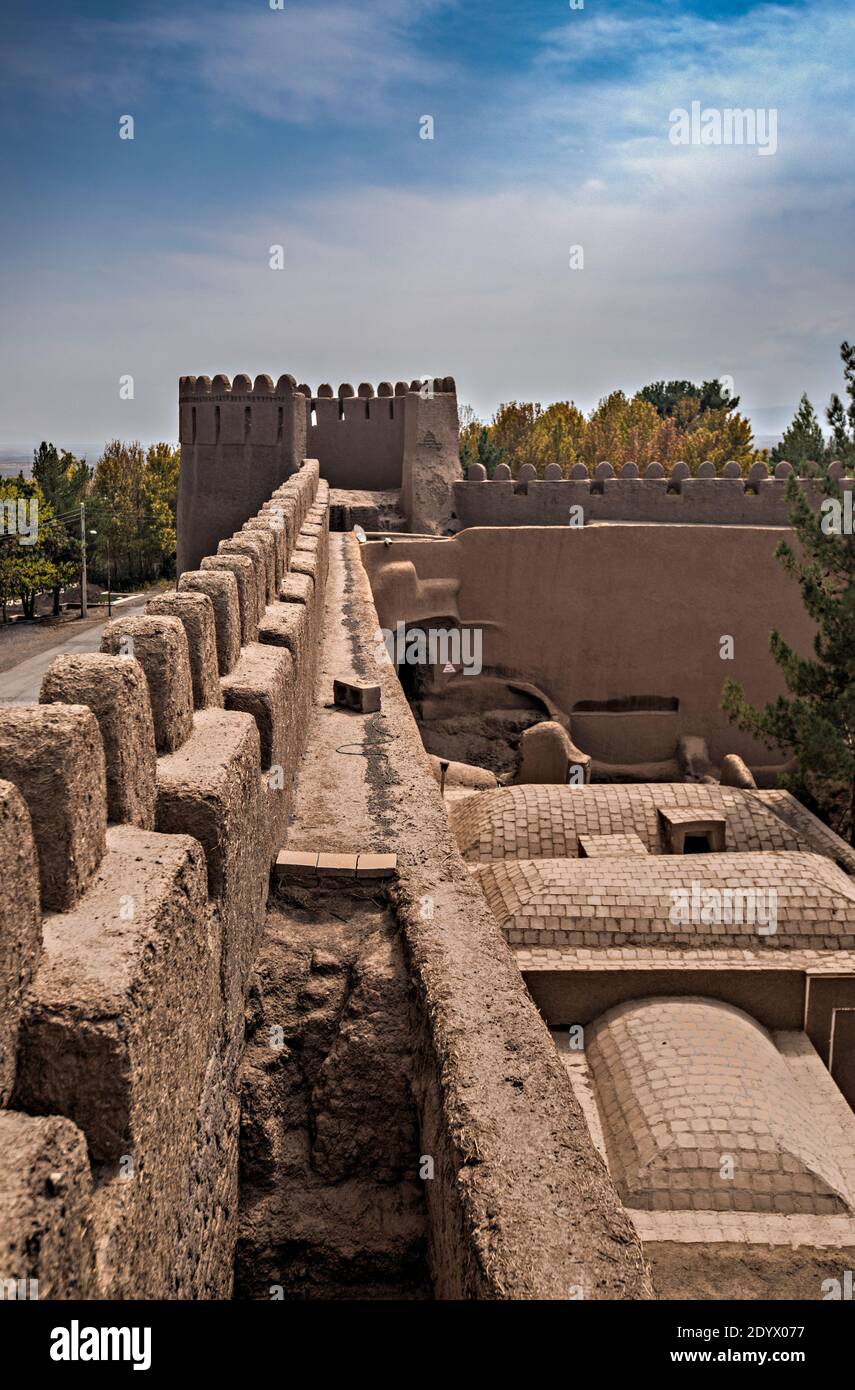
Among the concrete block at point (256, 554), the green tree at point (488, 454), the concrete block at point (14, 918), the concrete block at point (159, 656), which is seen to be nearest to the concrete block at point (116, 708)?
the concrete block at point (159, 656)

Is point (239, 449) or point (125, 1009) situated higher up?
point (239, 449)

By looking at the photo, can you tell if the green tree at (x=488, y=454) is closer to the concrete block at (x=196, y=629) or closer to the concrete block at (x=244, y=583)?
the concrete block at (x=244, y=583)

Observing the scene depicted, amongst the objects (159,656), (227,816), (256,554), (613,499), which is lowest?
(227,816)

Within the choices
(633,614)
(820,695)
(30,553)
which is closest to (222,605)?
(820,695)

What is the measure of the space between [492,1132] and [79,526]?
145 ft

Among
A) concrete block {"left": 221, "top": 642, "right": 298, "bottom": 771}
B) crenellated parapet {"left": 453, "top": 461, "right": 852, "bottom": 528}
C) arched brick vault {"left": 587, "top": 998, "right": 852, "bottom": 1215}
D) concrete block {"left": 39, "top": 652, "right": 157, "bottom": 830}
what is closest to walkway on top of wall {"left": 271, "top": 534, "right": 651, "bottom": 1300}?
concrete block {"left": 221, "top": 642, "right": 298, "bottom": 771}

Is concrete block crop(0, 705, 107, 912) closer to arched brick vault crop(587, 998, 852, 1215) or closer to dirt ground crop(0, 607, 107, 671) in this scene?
arched brick vault crop(587, 998, 852, 1215)

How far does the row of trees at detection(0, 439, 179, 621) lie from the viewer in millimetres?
35781

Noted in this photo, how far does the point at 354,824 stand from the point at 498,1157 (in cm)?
215

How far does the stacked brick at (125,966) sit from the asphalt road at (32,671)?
2150 centimetres

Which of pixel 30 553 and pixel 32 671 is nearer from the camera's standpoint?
pixel 32 671

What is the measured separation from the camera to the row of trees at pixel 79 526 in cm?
3578

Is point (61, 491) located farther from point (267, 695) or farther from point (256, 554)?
point (267, 695)

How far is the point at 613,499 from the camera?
18922 mm
